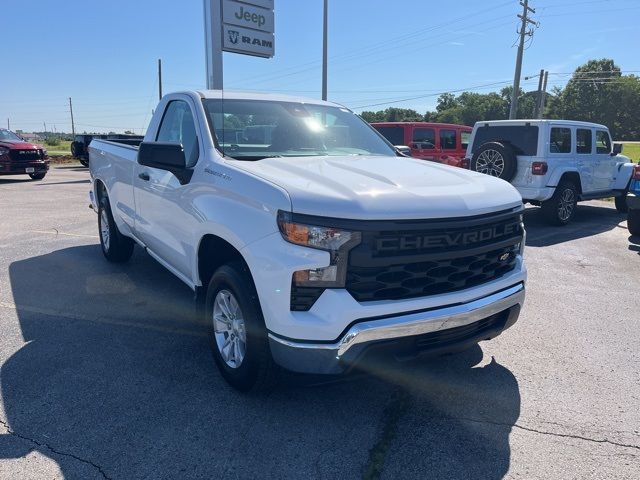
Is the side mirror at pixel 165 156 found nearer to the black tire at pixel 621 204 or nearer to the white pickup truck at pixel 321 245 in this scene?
the white pickup truck at pixel 321 245

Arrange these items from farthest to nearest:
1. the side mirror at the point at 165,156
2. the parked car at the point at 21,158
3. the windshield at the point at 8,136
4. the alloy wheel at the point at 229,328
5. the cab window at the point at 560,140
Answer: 1. the windshield at the point at 8,136
2. the parked car at the point at 21,158
3. the cab window at the point at 560,140
4. the side mirror at the point at 165,156
5. the alloy wheel at the point at 229,328

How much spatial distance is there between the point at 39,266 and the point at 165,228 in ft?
9.91

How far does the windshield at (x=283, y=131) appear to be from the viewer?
3.62 metres

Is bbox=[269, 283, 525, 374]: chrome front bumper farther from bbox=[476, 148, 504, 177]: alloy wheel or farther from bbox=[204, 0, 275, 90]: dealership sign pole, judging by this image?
bbox=[204, 0, 275, 90]: dealership sign pole

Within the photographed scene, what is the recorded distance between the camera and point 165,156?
3.31m

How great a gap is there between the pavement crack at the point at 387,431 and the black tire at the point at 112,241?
13.3 ft

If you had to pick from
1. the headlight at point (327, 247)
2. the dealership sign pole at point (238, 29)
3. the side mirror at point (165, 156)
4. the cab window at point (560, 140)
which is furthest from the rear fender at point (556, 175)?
the headlight at point (327, 247)

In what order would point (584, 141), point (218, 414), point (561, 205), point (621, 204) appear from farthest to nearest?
point (621, 204), point (584, 141), point (561, 205), point (218, 414)

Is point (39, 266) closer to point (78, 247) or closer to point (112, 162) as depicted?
point (78, 247)

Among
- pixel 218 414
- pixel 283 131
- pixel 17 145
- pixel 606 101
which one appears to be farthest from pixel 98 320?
pixel 606 101

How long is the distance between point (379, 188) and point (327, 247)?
49 centimetres

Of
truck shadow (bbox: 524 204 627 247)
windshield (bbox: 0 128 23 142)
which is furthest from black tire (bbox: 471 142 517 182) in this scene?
windshield (bbox: 0 128 23 142)

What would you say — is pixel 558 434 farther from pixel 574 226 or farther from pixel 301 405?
pixel 574 226

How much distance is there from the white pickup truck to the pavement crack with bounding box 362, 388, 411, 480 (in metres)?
0.52
